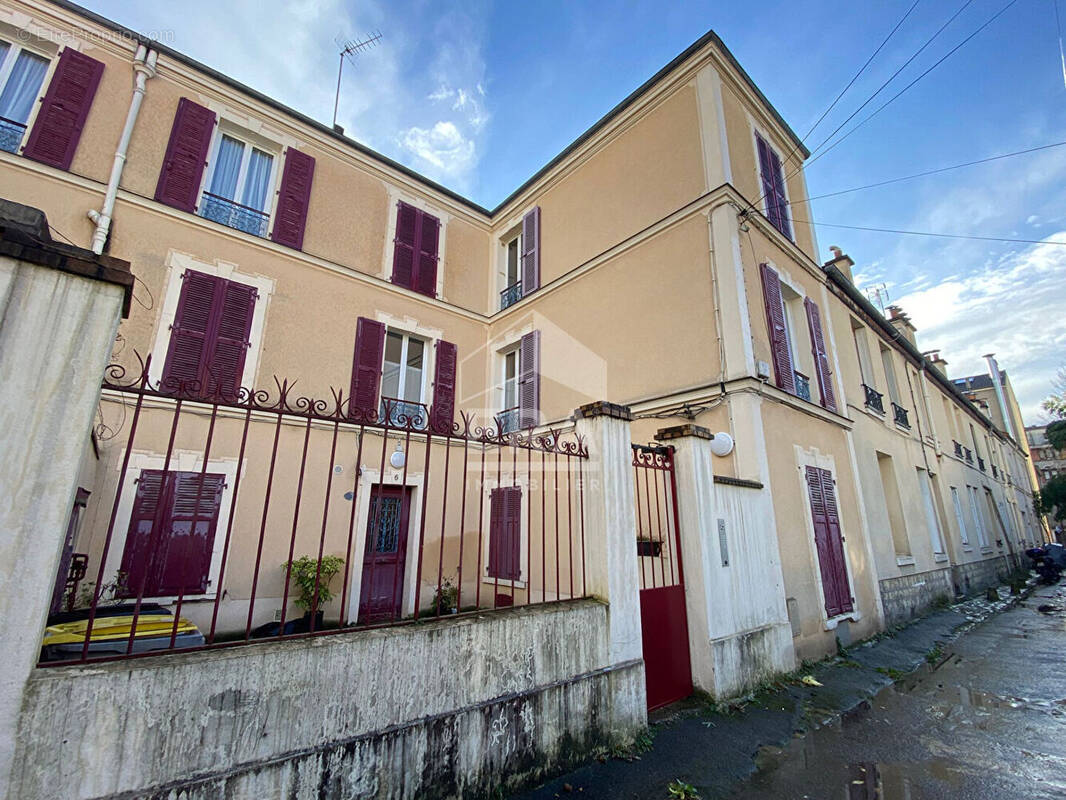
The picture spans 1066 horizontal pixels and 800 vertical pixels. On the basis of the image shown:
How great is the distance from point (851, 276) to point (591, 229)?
7.15 m

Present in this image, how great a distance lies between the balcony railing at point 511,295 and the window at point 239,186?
4484mm

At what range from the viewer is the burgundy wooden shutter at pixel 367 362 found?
7578 mm

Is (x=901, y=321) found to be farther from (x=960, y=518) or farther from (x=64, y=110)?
(x=64, y=110)

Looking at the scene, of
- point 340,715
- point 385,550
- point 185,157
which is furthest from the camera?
point 385,550

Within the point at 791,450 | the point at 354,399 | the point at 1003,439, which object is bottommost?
the point at 791,450

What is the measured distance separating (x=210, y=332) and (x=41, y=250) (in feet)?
17.5

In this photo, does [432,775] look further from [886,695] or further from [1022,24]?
[1022,24]

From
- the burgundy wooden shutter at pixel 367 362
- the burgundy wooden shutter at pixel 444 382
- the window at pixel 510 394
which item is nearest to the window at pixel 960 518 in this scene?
the window at pixel 510 394

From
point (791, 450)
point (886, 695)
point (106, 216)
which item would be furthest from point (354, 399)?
point (886, 695)

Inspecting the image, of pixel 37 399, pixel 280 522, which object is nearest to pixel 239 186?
pixel 280 522

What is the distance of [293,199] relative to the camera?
7715 mm

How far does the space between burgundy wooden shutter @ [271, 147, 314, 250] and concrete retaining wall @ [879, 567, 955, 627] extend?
11050 millimetres

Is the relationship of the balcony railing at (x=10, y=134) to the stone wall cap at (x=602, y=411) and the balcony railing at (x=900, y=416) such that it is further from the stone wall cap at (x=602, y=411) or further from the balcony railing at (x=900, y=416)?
the balcony railing at (x=900, y=416)

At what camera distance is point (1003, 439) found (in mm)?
20531
